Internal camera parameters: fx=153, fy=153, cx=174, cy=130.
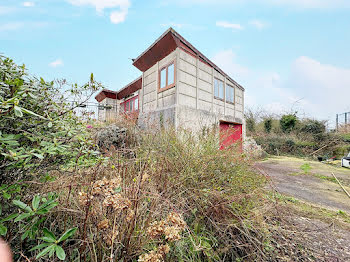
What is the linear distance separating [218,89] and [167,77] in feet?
9.58

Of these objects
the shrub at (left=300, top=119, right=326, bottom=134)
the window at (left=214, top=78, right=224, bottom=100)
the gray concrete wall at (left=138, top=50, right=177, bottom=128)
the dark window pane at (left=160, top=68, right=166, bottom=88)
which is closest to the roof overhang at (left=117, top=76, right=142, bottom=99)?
the gray concrete wall at (left=138, top=50, right=177, bottom=128)

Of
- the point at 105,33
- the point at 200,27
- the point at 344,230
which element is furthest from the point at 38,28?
the point at 344,230

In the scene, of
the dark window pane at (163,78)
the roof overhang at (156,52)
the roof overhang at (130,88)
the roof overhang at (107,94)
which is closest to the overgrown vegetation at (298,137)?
the dark window pane at (163,78)

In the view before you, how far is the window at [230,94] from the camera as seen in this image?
332 inches

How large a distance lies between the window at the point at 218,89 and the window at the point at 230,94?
0.53 meters

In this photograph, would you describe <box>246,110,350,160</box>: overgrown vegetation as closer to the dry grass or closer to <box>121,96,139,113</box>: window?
<box>121,96,139,113</box>: window

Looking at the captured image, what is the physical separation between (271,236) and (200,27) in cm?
415

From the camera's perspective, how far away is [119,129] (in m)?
4.52

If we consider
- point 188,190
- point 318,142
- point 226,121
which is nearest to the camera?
point 188,190

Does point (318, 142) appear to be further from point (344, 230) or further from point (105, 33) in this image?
point (105, 33)

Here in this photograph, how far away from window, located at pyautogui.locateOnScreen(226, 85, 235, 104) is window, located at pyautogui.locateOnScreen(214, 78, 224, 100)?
526 mm

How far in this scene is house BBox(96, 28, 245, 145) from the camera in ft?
18.9

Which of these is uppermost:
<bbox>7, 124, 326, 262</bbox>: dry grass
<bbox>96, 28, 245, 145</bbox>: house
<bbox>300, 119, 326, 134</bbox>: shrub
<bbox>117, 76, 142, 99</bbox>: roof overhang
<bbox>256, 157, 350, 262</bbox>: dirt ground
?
<bbox>117, 76, 142, 99</bbox>: roof overhang

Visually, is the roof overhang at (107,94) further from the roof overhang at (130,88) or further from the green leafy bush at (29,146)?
the green leafy bush at (29,146)
